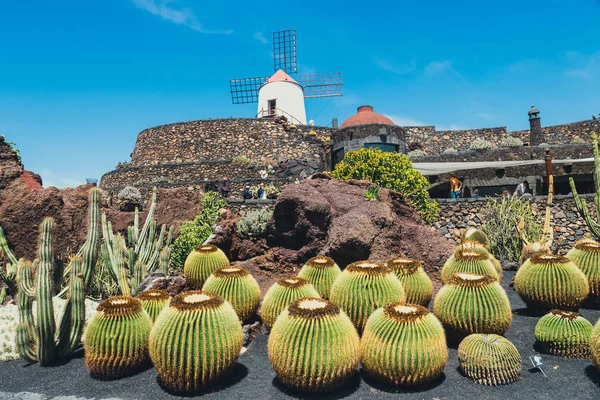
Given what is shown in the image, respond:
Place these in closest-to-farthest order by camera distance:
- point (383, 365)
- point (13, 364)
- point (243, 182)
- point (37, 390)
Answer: point (383, 365) < point (37, 390) < point (13, 364) < point (243, 182)

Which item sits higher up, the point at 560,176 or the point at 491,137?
the point at 491,137

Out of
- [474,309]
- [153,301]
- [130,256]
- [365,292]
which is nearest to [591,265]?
[474,309]

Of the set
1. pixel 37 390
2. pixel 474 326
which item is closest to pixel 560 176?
pixel 474 326

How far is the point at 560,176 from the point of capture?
14734 millimetres

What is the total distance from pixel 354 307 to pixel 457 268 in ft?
6.75

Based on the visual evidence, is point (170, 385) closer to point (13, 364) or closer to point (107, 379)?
point (107, 379)

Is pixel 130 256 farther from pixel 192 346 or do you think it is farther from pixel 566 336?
pixel 566 336

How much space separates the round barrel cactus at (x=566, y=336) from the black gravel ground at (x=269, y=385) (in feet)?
0.34

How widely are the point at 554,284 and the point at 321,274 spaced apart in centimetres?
307

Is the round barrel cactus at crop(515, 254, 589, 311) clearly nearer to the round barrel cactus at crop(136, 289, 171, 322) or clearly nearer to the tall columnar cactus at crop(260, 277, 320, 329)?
the tall columnar cactus at crop(260, 277, 320, 329)

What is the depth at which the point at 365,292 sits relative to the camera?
17.3 ft

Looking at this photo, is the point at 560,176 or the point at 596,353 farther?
the point at 560,176

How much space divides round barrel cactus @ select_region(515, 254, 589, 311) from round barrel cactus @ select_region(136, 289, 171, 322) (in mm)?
4832

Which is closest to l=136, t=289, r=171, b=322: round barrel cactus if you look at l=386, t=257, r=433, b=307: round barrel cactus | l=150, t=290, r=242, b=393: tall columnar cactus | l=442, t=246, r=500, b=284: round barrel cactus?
l=150, t=290, r=242, b=393: tall columnar cactus
